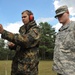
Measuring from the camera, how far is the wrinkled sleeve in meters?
5.12

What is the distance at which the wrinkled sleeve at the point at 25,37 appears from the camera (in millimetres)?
5121

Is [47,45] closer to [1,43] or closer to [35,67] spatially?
[1,43]

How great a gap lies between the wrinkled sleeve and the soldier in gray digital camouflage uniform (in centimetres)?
72

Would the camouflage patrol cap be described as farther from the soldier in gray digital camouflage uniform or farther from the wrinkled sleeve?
the wrinkled sleeve

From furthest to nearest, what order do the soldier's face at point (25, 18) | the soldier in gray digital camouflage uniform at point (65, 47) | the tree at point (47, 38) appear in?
the tree at point (47, 38) → the soldier's face at point (25, 18) → the soldier in gray digital camouflage uniform at point (65, 47)

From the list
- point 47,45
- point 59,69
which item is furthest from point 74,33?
point 47,45

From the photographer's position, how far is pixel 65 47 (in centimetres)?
464

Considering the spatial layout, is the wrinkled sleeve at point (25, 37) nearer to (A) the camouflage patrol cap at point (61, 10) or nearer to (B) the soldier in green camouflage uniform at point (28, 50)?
(B) the soldier in green camouflage uniform at point (28, 50)

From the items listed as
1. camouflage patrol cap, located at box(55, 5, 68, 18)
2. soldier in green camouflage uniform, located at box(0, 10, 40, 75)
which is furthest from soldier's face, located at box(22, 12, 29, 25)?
camouflage patrol cap, located at box(55, 5, 68, 18)

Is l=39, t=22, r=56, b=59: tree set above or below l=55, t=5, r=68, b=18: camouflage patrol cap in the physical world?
above

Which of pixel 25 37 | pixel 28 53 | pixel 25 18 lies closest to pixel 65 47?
pixel 25 37

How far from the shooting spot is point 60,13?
478 cm

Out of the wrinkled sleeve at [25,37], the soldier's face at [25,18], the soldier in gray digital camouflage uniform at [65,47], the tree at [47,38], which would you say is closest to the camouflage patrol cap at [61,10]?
the soldier in gray digital camouflage uniform at [65,47]

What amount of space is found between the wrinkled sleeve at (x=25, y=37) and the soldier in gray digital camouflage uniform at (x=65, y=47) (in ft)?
2.35
